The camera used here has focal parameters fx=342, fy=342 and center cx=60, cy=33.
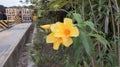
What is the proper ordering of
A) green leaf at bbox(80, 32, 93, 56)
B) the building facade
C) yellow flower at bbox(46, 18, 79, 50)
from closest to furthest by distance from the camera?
yellow flower at bbox(46, 18, 79, 50)
green leaf at bbox(80, 32, 93, 56)
the building facade

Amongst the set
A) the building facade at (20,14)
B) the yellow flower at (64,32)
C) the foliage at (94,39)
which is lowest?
the building facade at (20,14)

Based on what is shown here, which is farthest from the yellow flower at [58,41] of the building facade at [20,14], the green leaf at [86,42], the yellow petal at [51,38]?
the building facade at [20,14]

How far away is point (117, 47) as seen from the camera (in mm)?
2316

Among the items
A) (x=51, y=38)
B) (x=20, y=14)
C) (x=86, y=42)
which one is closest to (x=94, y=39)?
(x=86, y=42)

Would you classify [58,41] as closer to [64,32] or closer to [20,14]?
[64,32]

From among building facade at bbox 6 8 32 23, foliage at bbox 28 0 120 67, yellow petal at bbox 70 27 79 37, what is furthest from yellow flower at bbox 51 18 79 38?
building facade at bbox 6 8 32 23

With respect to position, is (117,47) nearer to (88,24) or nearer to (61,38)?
(88,24)

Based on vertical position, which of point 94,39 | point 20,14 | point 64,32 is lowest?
point 20,14

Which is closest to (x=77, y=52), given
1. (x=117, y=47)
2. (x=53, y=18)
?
(x=117, y=47)

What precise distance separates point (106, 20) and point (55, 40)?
4.47ft

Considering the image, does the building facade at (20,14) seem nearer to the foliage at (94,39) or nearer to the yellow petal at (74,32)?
the foliage at (94,39)

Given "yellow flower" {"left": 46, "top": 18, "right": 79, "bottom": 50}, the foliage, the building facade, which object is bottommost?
the building facade

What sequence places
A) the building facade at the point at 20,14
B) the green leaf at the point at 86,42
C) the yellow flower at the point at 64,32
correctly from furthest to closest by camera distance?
1. the building facade at the point at 20,14
2. the green leaf at the point at 86,42
3. the yellow flower at the point at 64,32

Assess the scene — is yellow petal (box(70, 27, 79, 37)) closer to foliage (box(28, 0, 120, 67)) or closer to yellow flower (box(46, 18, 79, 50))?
yellow flower (box(46, 18, 79, 50))
